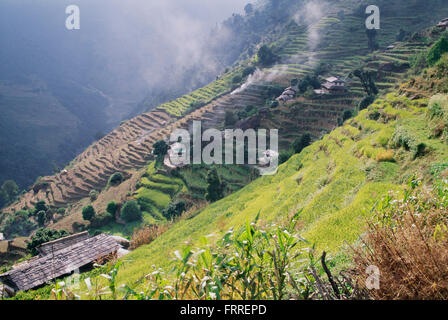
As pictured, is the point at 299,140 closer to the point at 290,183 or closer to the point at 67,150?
the point at 290,183

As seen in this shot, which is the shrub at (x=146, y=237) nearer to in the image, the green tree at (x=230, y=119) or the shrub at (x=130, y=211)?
the shrub at (x=130, y=211)

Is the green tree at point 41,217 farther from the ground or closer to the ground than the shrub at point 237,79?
closer to the ground

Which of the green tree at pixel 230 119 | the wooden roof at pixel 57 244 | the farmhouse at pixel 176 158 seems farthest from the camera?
the green tree at pixel 230 119

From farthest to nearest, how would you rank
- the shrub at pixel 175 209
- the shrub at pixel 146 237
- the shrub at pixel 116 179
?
the shrub at pixel 116 179, the shrub at pixel 175 209, the shrub at pixel 146 237

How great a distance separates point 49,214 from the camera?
141ft

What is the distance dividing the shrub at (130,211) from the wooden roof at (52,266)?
16.9 meters

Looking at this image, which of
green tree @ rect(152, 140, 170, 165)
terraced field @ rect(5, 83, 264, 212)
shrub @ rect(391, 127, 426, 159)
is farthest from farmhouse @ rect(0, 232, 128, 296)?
terraced field @ rect(5, 83, 264, 212)

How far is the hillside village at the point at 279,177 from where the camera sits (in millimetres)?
6184

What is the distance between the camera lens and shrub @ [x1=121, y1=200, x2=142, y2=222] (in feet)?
108

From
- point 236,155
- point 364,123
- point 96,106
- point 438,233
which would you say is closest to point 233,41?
point 96,106

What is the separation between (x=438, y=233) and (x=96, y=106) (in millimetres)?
187910

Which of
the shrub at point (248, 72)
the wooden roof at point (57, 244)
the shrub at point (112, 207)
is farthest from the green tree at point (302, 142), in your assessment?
the shrub at point (248, 72)

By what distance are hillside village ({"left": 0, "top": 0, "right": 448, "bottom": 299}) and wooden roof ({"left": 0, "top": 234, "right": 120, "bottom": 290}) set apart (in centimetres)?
6

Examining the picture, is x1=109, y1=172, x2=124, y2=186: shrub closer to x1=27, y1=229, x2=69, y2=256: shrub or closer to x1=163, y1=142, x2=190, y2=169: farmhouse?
x1=163, y1=142, x2=190, y2=169: farmhouse
